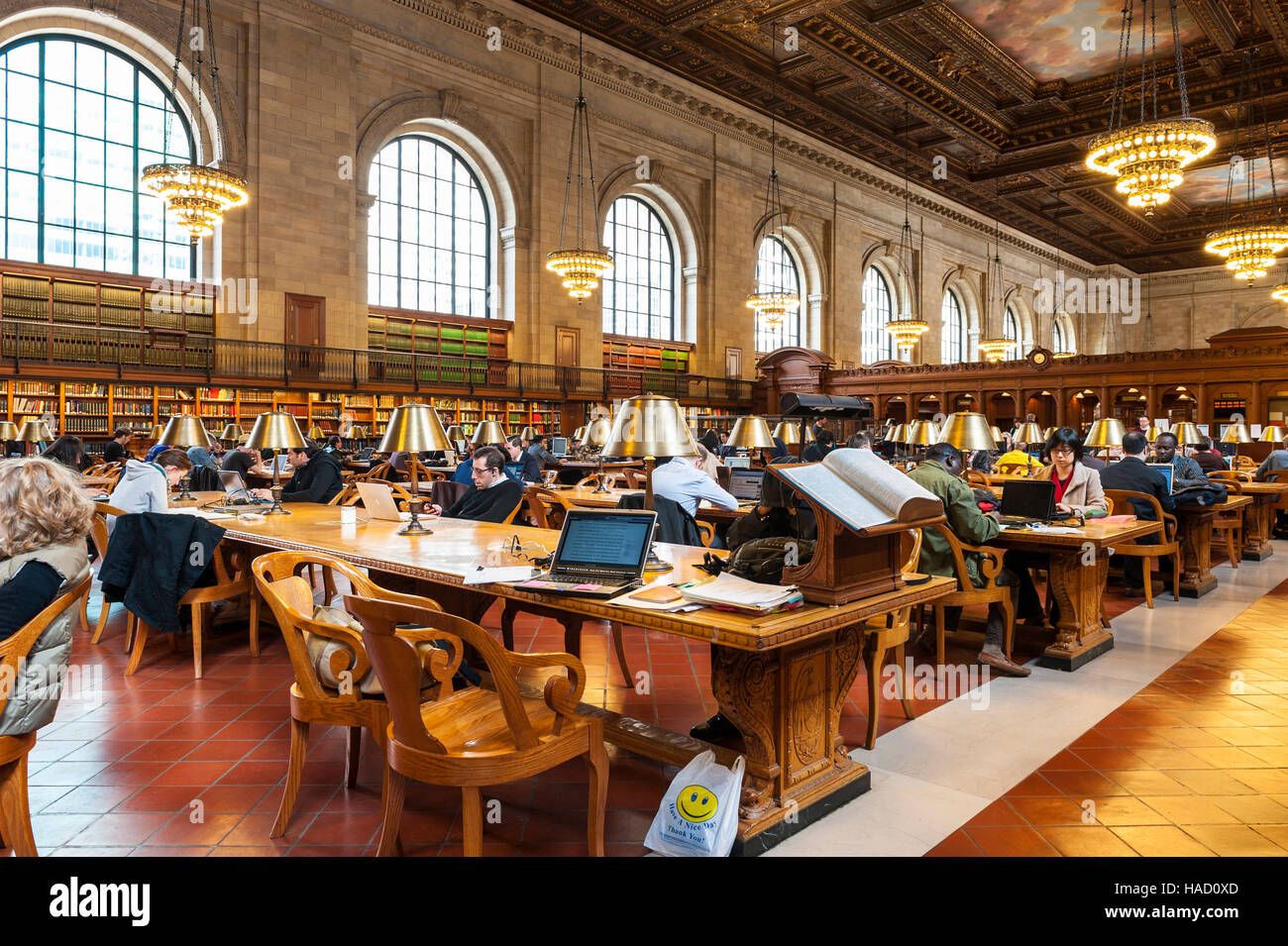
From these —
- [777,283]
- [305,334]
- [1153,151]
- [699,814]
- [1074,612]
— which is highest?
[777,283]

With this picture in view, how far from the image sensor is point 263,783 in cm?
270

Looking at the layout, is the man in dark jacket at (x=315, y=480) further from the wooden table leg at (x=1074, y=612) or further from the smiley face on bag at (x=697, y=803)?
the wooden table leg at (x=1074, y=612)

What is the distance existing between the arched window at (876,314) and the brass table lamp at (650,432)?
21968 mm

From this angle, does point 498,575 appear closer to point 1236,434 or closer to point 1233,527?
point 1233,527

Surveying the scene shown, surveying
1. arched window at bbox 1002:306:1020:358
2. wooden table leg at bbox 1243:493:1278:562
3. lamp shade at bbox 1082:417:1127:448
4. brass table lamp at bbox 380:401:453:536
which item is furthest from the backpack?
arched window at bbox 1002:306:1020:358

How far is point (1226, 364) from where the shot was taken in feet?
52.6

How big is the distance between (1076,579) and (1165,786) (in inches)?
67.7

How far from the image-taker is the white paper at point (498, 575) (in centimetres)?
250

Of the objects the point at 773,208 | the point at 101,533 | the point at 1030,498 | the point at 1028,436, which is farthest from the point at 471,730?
the point at 773,208

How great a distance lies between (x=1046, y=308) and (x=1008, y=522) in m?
30.2

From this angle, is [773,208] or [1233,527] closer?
[1233,527]

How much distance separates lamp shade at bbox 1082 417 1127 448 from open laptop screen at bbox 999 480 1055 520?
5.98 ft

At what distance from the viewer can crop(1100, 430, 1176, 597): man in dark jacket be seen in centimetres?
566

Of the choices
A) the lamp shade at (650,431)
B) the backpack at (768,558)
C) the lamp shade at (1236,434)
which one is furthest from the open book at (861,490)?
the lamp shade at (1236,434)
